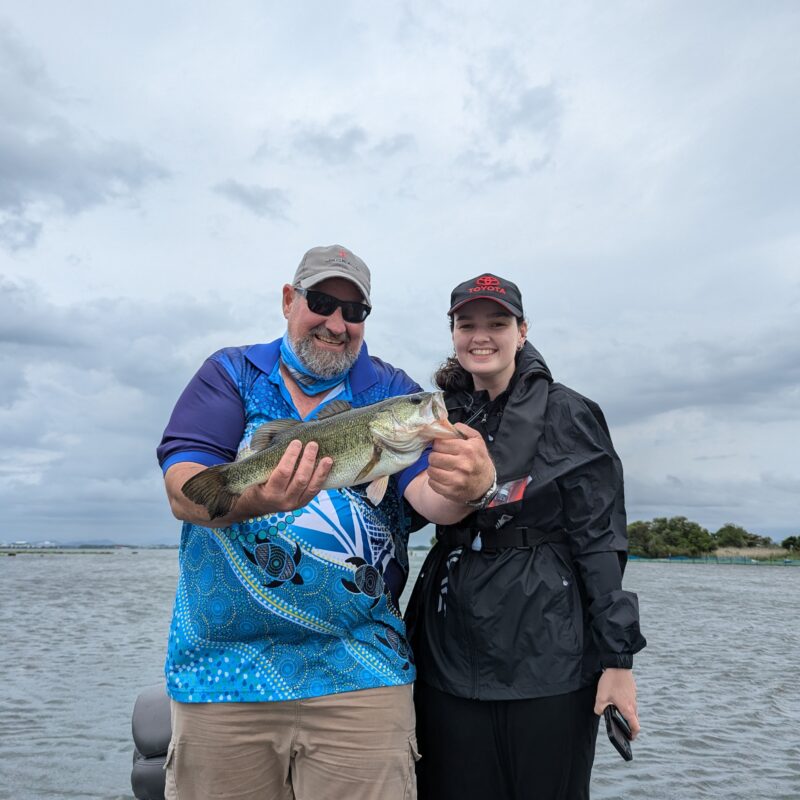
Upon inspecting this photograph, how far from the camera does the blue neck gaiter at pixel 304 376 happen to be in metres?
4.40

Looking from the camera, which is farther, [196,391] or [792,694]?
[792,694]

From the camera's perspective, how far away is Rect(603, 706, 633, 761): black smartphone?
4.01m

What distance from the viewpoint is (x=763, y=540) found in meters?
116

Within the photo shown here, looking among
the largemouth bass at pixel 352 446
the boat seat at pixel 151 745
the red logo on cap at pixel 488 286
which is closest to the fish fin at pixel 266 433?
the largemouth bass at pixel 352 446

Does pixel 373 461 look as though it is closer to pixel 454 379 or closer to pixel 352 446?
pixel 352 446

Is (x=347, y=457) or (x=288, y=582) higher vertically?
(x=347, y=457)

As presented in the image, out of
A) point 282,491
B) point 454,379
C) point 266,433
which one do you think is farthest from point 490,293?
point 282,491

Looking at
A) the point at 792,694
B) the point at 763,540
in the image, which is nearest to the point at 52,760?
the point at 792,694

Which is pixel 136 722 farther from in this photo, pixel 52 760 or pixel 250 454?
pixel 52 760

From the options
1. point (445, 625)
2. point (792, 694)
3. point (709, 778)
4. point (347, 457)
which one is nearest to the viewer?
point (347, 457)

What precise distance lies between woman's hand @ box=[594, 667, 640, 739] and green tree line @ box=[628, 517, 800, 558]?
11771cm

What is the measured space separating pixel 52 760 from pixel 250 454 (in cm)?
924

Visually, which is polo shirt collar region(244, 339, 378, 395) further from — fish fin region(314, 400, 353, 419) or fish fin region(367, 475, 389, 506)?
fish fin region(367, 475, 389, 506)

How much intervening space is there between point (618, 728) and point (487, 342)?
2.35 metres
